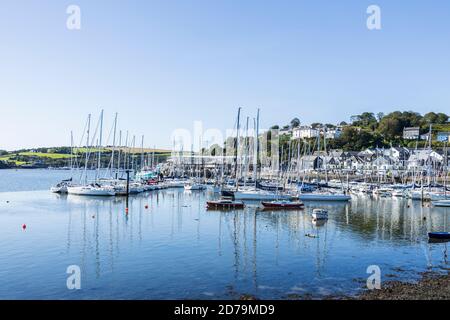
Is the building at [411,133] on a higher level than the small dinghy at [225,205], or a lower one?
higher

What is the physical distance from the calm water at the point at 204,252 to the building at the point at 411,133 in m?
133

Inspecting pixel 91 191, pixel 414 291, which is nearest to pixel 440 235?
pixel 414 291

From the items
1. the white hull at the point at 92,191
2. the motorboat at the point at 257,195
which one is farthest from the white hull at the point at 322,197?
the white hull at the point at 92,191

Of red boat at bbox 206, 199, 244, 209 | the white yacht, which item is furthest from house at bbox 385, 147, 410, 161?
red boat at bbox 206, 199, 244, 209

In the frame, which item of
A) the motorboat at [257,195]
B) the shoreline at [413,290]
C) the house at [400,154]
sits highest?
the house at [400,154]

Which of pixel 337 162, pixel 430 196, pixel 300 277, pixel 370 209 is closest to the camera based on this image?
pixel 300 277

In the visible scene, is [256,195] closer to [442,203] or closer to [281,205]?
[281,205]

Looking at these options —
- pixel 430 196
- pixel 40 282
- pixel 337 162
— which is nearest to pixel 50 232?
pixel 40 282

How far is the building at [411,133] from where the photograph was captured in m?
176

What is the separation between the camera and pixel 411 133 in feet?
586

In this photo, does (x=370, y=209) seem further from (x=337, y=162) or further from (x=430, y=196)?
(x=337, y=162)

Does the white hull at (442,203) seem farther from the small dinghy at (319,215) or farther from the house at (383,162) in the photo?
the house at (383,162)
